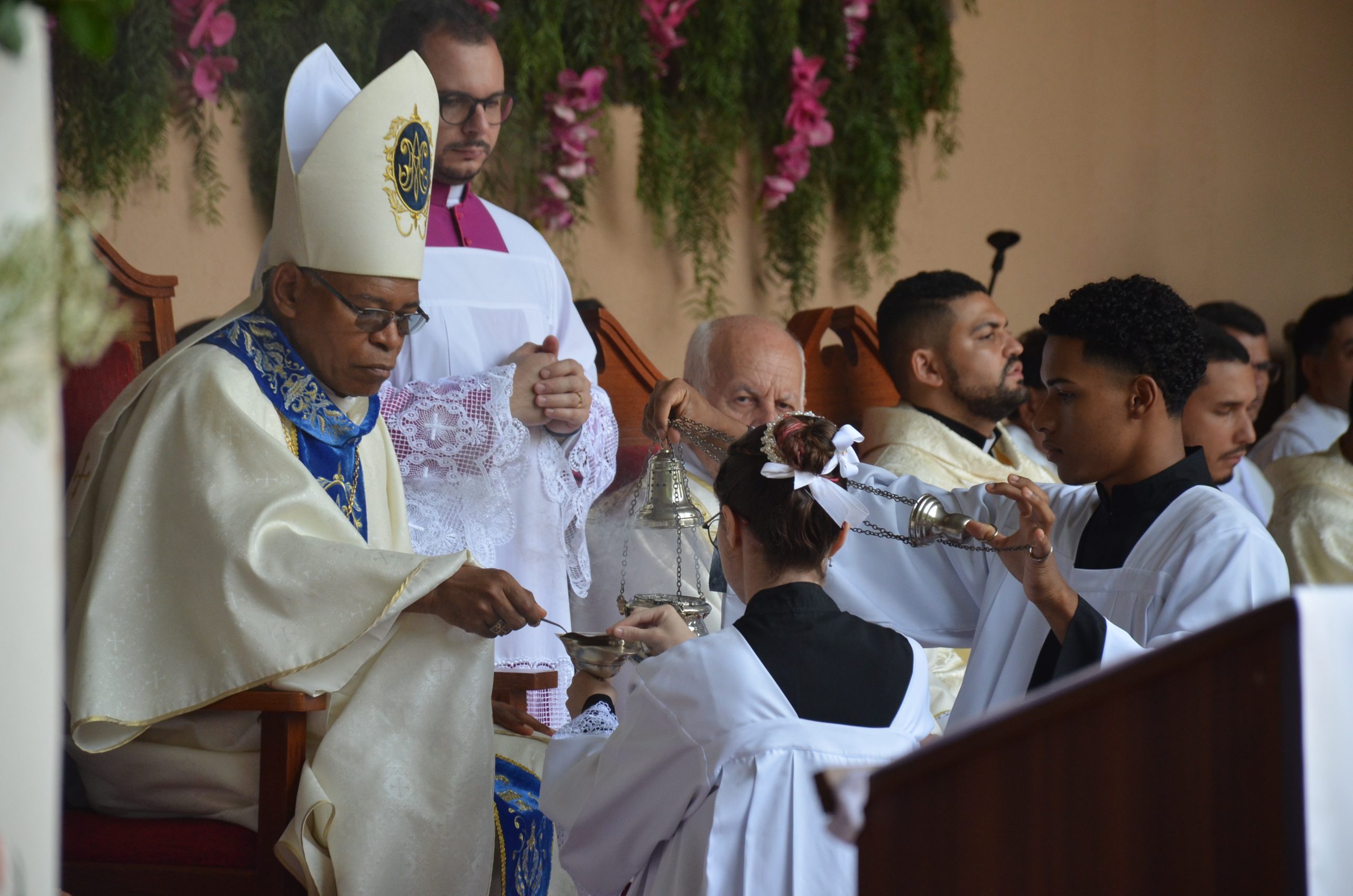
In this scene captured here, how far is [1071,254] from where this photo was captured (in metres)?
6.79

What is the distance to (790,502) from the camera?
7.31ft

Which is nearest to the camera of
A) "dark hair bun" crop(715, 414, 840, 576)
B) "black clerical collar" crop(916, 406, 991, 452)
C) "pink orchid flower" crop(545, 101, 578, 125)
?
"dark hair bun" crop(715, 414, 840, 576)

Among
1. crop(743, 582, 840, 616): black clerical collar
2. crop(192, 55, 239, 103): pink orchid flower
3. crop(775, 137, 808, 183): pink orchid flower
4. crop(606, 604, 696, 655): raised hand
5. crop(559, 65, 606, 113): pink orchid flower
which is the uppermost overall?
crop(559, 65, 606, 113): pink orchid flower

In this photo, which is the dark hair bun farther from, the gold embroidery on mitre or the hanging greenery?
the hanging greenery

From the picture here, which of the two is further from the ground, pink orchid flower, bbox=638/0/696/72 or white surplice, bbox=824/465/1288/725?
pink orchid flower, bbox=638/0/696/72

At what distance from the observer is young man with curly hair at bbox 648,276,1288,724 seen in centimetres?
267

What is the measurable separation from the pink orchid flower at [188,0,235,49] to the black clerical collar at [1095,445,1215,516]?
2860mm

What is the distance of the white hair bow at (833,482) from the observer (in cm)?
216

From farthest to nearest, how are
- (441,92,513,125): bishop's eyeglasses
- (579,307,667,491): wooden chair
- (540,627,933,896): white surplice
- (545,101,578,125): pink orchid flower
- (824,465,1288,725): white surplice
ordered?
(545,101,578,125): pink orchid flower, (579,307,667,491): wooden chair, (441,92,513,125): bishop's eyeglasses, (824,465,1288,725): white surplice, (540,627,933,896): white surplice

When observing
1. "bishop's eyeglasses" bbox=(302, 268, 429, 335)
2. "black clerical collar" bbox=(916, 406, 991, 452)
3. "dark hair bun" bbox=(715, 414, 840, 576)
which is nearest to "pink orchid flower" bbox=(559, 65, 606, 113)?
"black clerical collar" bbox=(916, 406, 991, 452)

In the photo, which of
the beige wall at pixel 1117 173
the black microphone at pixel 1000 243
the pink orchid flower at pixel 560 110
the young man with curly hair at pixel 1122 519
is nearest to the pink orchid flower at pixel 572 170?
the pink orchid flower at pixel 560 110

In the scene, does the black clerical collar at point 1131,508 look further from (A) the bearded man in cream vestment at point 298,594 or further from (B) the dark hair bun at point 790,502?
(A) the bearded man in cream vestment at point 298,594

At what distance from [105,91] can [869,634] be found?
117 inches

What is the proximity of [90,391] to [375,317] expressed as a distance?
29.9 inches
